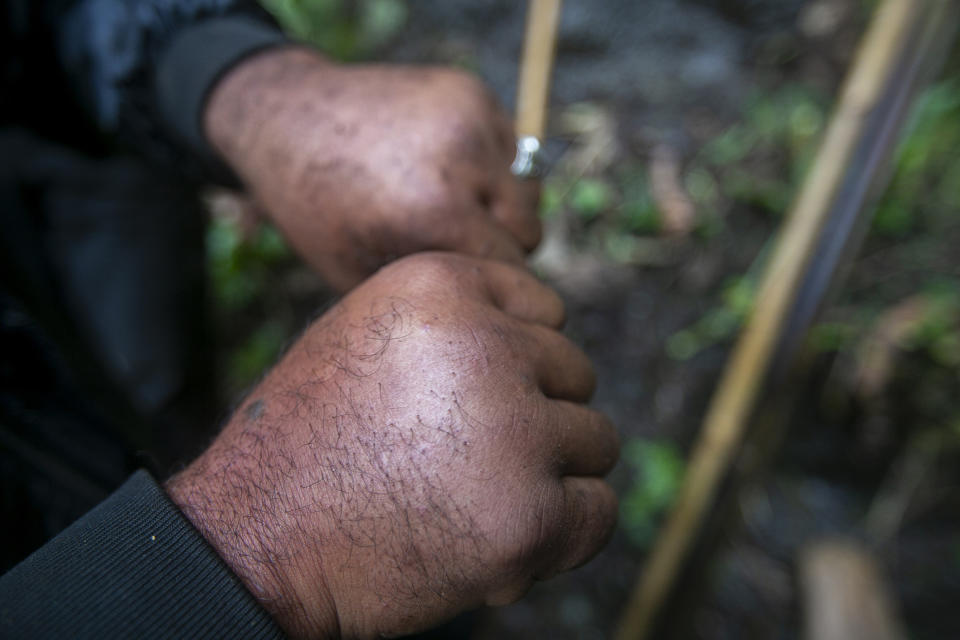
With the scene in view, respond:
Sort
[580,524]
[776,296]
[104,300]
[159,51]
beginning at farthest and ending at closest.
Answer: [104,300] → [776,296] → [159,51] → [580,524]

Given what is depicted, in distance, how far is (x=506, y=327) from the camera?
0.66 meters

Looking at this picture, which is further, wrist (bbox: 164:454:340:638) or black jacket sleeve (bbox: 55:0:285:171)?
black jacket sleeve (bbox: 55:0:285:171)

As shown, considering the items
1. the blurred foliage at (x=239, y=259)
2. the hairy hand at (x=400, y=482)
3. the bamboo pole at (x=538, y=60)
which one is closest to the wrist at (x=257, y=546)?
the hairy hand at (x=400, y=482)

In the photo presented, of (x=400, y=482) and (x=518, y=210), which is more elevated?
(x=518, y=210)

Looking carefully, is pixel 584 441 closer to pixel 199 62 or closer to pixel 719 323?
pixel 199 62

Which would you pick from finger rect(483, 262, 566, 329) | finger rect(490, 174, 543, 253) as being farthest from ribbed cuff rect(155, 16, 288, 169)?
finger rect(483, 262, 566, 329)

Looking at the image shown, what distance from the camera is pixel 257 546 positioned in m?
0.59

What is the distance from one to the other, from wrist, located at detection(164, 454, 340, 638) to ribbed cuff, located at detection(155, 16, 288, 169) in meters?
0.65

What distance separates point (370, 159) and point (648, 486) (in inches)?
49.0

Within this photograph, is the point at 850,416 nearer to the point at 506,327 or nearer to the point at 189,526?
the point at 506,327

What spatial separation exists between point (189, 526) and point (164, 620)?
85mm

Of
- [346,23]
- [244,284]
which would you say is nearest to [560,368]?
[244,284]

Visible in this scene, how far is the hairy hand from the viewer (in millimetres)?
582

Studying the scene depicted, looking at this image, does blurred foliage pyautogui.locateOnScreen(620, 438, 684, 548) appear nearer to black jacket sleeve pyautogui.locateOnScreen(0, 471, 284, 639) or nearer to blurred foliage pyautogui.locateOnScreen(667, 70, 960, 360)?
blurred foliage pyautogui.locateOnScreen(667, 70, 960, 360)
